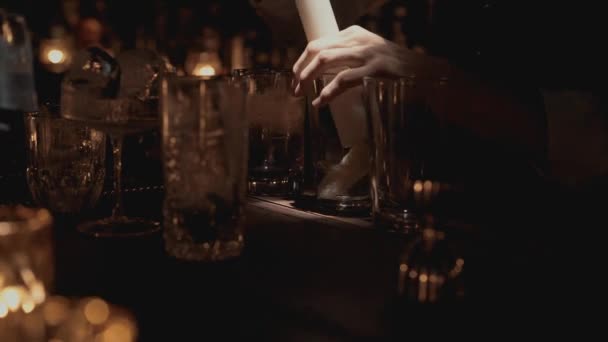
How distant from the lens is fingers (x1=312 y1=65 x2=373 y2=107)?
948 mm

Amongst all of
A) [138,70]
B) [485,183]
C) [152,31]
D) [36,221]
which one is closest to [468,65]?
[485,183]

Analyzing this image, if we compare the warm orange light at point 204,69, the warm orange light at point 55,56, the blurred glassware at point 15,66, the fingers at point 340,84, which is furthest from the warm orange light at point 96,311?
the warm orange light at point 55,56

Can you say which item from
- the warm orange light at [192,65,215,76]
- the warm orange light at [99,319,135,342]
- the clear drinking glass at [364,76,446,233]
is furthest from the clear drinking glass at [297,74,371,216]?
the warm orange light at [192,65,215,76]

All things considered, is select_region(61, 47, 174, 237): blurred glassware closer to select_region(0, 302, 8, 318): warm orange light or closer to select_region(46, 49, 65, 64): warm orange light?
select_region(0, 302, 8, 318): warm orange light

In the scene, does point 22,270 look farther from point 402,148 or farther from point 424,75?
point 424,75

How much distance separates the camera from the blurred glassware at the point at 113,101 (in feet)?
2.65

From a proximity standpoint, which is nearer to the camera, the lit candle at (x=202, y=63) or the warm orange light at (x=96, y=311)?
the warm orange light at (x=96, y=311)

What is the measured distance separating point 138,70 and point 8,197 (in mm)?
339

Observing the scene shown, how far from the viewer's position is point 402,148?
0.82 m

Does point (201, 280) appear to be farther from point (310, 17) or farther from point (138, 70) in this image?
point (310, 17)

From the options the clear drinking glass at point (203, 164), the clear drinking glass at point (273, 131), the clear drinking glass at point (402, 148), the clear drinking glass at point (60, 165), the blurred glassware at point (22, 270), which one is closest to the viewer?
the blurred glassware at point (22, 270)

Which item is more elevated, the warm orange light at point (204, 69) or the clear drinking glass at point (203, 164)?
the warm orange light at point (204, 69)

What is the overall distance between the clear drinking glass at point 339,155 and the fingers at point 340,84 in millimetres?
35

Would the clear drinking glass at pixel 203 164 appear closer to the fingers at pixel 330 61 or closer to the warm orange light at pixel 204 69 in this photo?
the fingers at pixel 330 61
